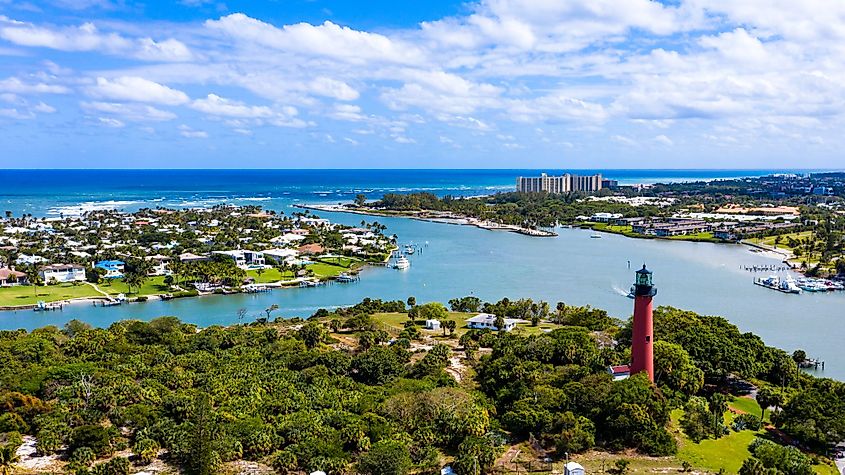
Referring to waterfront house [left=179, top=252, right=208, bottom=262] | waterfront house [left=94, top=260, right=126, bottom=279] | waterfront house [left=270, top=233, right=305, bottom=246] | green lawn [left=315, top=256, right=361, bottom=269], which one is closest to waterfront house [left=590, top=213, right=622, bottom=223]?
waterfront house [left=270, top=233, right=305, bottom=246]

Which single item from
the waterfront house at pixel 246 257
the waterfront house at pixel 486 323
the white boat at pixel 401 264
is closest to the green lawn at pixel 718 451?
the waterfront house at pixel 486 323

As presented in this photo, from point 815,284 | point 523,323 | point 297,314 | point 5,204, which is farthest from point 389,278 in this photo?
point 5,204

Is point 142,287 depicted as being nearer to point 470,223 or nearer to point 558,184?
point 470,223

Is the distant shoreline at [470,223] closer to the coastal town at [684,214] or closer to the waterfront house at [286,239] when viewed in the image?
the coastal town at [684,214]

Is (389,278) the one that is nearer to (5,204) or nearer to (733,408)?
(733,408)

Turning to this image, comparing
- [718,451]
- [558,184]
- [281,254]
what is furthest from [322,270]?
[558,184]

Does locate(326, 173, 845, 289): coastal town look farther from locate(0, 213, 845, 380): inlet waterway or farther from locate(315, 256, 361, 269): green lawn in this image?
locate(315, 256, 361, 269): green lawn
